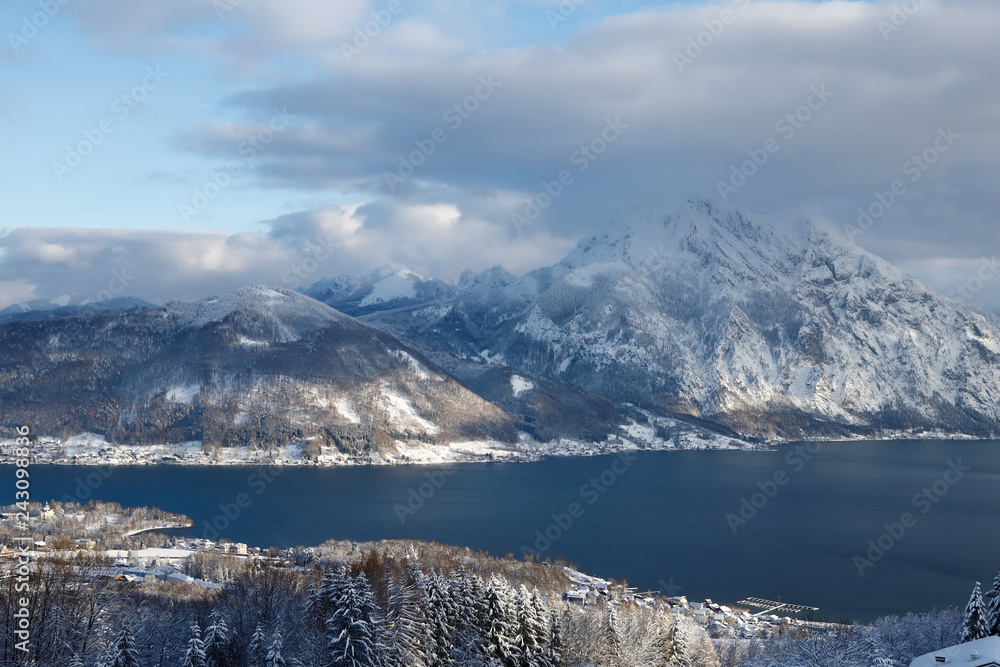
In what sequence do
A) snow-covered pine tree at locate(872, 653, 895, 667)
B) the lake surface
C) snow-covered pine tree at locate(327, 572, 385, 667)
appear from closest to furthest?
snow-covered pine tree at locate(327, 572, 385, 667) → snow-covered pine tree at locate(872, 653, 895, 667) → the lake surface

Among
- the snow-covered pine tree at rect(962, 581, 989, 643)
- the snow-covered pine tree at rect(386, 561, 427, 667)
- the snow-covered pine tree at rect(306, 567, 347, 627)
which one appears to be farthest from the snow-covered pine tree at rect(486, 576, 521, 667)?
the snow-covered pine tree at rect(962, 581, 989, 643)

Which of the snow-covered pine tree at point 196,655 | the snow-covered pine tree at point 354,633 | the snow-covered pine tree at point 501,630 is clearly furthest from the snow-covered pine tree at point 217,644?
the snow-covered pine tree at point 501,630

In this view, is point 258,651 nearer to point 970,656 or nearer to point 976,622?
point 970,656

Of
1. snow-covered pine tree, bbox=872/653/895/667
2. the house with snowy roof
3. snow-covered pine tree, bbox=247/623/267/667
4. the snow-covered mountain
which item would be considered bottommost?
snow-covered pine tree, bbox=872/653/895/667

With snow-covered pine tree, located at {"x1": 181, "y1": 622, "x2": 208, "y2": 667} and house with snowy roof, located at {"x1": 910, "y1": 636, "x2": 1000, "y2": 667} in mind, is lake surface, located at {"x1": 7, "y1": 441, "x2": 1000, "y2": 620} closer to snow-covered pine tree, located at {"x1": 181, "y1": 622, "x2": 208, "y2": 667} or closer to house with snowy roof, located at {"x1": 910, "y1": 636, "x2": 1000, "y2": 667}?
house with snowy roof, located at {"x1": 910, "y1": 636, "x2": 1000, "y2": 667}

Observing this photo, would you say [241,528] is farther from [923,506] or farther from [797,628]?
[923,506]

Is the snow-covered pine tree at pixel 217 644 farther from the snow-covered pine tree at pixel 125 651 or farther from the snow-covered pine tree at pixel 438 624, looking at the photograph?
the snow-covered pine tree at pixel 438 624

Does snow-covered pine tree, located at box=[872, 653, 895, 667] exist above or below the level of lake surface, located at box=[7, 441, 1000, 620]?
below
